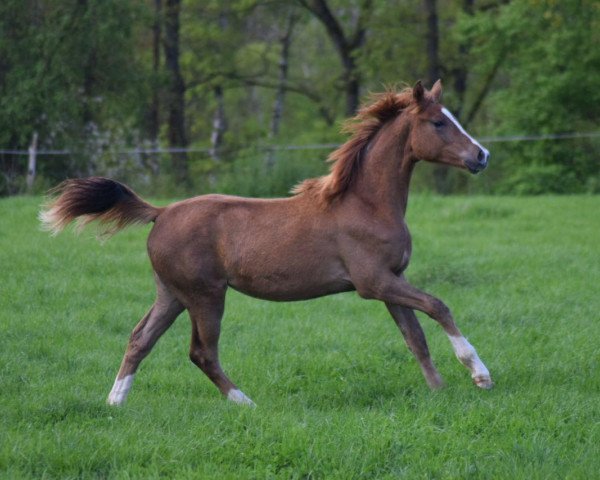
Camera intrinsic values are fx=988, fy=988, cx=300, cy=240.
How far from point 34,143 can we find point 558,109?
51.5 ft

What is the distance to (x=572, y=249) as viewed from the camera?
1412cm

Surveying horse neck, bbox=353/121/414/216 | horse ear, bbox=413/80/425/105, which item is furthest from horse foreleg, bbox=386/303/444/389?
horse ear, bbox=413/80/425/105

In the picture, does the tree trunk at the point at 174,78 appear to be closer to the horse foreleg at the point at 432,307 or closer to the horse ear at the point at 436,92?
the horse ear at the point at 436,92

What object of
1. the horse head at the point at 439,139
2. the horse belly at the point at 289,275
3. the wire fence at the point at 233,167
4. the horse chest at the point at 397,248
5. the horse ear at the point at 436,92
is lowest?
the wire fence at the point at 233,167

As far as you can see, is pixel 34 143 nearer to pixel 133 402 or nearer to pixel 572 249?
pixel 572 249

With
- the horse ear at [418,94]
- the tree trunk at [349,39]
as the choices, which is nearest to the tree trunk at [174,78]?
the tree trunk at [349,39]

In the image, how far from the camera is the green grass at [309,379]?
18.0 ft

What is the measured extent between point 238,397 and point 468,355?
65.4 inches

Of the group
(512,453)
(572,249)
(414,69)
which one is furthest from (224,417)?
(414,69)

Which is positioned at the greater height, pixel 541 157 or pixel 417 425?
pixel 417 425

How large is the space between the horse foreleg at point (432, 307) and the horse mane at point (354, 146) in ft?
2.54

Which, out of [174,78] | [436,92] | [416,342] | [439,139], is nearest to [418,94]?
[436,92]

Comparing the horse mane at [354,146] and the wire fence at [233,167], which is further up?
the horse mane at [354,146]

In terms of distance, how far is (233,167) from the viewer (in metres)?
22.7
